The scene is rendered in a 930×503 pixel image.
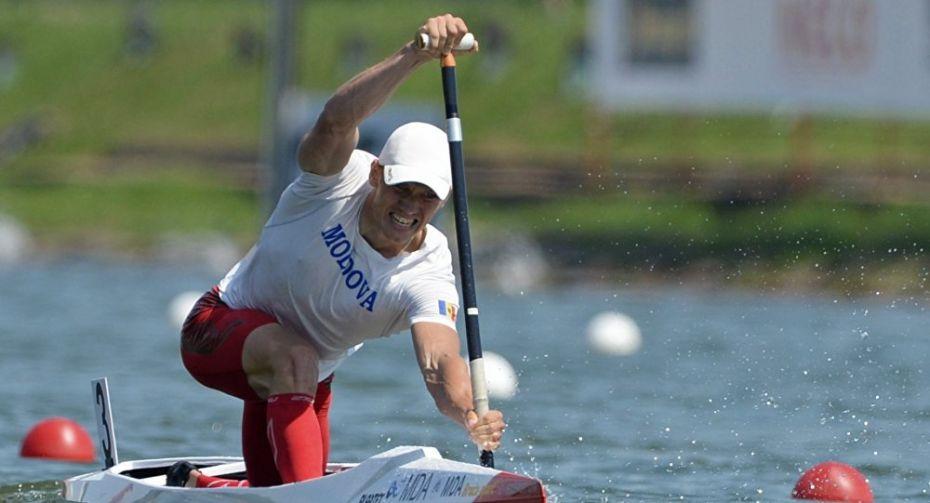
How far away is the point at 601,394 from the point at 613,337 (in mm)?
4138

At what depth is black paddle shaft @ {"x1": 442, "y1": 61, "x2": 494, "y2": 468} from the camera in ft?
24.5

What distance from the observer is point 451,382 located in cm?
714

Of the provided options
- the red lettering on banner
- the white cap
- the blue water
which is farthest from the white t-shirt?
the red lettering on banner

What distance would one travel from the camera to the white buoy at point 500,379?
14477 mm

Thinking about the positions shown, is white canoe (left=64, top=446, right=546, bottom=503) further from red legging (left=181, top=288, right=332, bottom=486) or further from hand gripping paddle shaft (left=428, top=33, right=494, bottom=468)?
hand gripping paddle shaft (left=428, top=33, right=494, bottom=468)

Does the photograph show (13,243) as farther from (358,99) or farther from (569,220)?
(358,99)

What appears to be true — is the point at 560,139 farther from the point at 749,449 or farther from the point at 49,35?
the point at 749,449

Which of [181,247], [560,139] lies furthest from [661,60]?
[560,139]

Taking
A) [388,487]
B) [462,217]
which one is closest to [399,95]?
[462,217]

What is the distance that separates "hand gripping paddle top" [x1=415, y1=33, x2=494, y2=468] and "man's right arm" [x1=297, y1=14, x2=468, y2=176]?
252 mm

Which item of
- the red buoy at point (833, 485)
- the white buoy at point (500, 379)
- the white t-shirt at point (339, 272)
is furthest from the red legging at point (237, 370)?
the white buoy at point (500, 379)

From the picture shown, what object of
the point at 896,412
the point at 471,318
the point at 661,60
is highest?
the point at 661,60

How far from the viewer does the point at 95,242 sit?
31.8m

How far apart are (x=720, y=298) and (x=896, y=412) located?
41.6 feet
